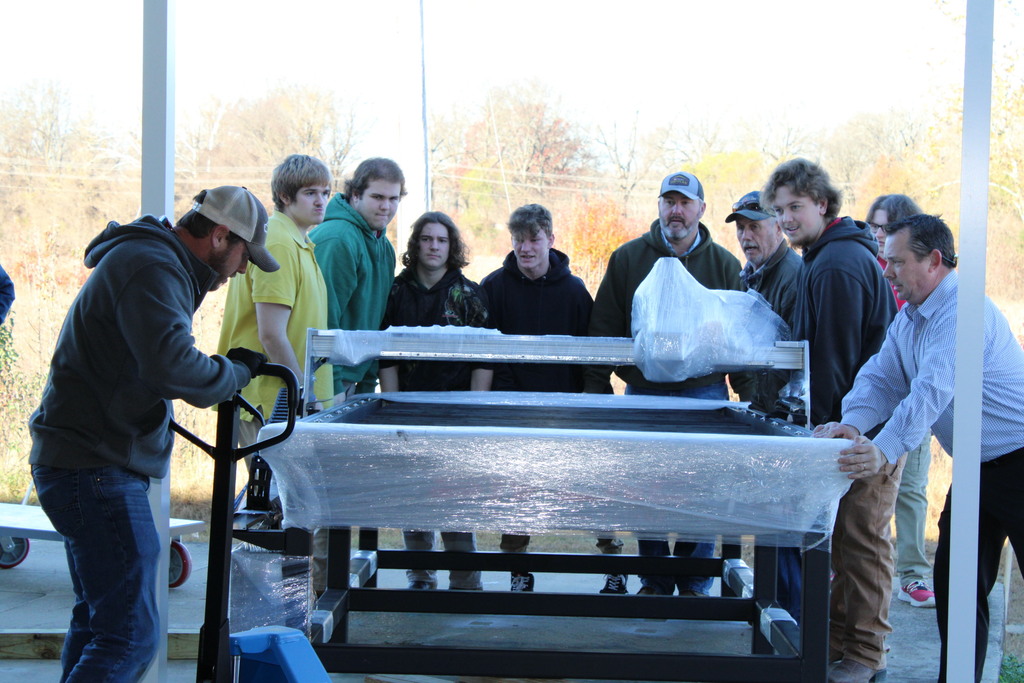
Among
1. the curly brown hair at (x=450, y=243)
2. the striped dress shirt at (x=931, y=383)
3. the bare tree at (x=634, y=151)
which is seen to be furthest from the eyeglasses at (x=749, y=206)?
the bare tree at (x=634, y=151)

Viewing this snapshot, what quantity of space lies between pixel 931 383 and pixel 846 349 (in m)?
0.56

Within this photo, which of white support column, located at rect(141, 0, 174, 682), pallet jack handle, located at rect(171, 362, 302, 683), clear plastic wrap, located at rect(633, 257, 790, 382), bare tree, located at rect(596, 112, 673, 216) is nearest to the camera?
pallet jack handle, located at rect(171, 362, 302, 683)

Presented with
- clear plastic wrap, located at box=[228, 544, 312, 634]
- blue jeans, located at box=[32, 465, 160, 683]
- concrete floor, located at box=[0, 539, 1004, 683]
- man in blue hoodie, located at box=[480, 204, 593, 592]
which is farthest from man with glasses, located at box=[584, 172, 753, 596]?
blue jeans, located at box=[32, 465, 160, 683]

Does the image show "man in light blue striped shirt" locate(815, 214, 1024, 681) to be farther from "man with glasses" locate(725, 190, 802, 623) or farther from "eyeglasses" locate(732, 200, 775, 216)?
"eyeglasses" locate(732, 200, 775, 216)

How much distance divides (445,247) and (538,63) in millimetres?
6744

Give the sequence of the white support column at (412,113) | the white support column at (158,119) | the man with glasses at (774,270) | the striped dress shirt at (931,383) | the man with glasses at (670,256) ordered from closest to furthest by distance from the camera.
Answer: the white support column at (158,119), the striped dress shirt at (931,383), the man with glasses at (774,270), the man with glasses at (670,256), the white support column at (412,113)

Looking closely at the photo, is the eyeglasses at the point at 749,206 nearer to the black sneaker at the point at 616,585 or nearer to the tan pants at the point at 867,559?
the tan pants at the point at 867,559

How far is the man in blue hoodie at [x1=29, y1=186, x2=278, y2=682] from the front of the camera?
185 cm

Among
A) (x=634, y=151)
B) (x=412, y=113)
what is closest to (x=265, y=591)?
(x=412, y=113)

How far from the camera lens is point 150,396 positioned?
1.95 meters

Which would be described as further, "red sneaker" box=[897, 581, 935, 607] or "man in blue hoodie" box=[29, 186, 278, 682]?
"red sneaker" box=[897, 581, 935, 607]

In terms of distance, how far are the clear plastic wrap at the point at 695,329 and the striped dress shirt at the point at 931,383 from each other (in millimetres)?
315

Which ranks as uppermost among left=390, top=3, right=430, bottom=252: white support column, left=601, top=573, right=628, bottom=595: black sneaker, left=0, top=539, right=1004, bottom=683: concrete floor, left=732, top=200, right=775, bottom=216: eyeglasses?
left=390, top=3, right=430, bottom=252: white support column

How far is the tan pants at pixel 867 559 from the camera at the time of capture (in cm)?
287
